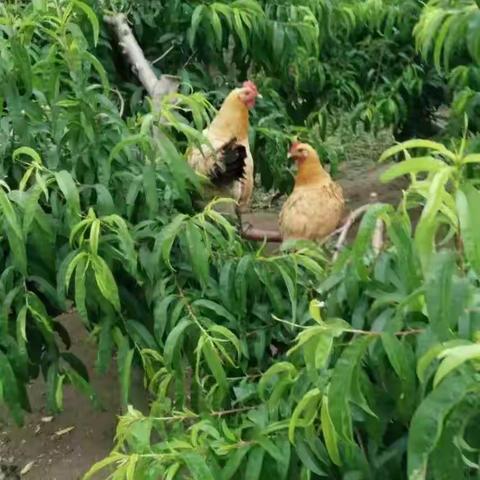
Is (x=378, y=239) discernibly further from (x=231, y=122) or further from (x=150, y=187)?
(x=231, y=122)

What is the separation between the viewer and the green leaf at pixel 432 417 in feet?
2.79

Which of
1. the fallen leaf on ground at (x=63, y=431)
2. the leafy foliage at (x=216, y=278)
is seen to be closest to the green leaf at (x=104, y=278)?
the leafy foliage at (x=216, y=278)

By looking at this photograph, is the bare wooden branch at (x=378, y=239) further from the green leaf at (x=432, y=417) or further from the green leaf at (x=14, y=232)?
the green leaf at (x=14, y=232)

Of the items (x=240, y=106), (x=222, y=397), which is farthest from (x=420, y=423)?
(x=240, y=106)

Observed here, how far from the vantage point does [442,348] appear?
880 mm

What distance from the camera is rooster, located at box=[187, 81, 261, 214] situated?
2125 millimetres

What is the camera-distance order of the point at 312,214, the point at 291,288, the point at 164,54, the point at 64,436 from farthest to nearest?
the point at 64,436 → the point at 164,54 → the point at 312,214 → the point at 291,288

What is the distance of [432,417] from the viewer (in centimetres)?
86

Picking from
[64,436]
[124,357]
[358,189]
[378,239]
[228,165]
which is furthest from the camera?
[358,189]

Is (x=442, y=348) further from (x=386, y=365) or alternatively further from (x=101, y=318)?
(x=101, y=318)

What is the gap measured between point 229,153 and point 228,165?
0.04 meters

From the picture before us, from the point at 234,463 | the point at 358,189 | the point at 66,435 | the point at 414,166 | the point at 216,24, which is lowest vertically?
the point at 358,189

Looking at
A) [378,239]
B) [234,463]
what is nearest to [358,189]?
[378,239]

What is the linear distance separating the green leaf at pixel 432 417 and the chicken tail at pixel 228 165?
4.35 feet
